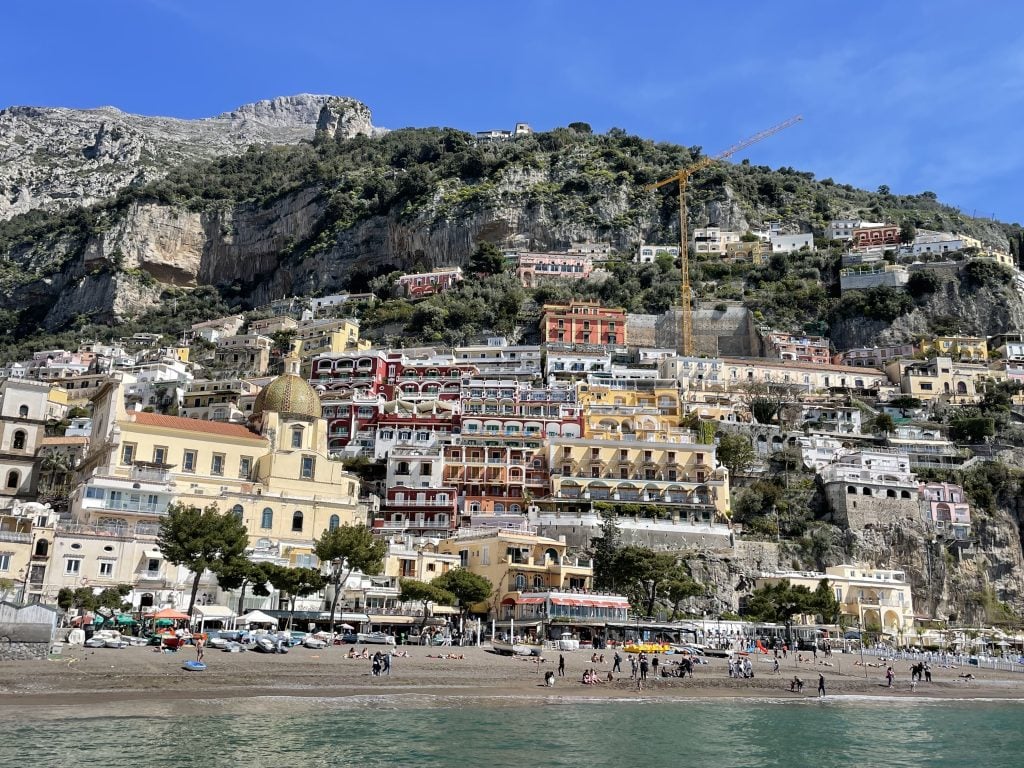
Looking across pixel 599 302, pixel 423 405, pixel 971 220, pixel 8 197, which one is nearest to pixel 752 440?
pixel 423 405

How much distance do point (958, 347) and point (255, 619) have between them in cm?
9185

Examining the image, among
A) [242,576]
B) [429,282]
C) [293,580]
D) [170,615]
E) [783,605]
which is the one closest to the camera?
[170,615]

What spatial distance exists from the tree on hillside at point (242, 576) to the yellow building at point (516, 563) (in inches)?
619

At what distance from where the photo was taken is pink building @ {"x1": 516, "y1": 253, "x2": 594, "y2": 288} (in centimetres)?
13350

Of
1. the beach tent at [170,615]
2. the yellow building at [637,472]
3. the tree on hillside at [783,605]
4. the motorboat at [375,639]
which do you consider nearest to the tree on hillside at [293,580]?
the motorboat at [375,639]

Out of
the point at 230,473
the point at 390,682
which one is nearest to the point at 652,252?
the point at 230,473

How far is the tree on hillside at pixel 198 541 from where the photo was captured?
4697 cm

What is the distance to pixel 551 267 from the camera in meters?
135

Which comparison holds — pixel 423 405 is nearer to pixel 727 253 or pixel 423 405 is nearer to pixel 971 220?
pixel 727 253

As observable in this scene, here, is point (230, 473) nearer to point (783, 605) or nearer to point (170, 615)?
point (170, 615)

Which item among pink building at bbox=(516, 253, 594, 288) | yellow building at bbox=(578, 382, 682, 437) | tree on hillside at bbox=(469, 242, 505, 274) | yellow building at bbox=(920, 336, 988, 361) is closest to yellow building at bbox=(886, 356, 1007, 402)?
yellow building at bbox=(920, 336, 988, 361)

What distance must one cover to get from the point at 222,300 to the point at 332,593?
11104cm

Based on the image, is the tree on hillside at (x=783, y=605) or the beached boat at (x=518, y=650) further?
the tree on hillside at (x=783, y=605)

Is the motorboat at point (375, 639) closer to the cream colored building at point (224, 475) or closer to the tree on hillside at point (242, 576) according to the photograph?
the tree on hillside at point (242, 576)
